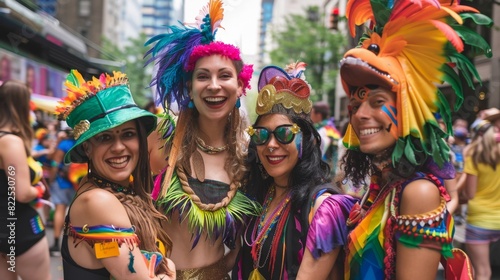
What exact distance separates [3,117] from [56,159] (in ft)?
13.3

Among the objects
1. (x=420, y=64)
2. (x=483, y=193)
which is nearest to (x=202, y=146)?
(x=420, y=64)

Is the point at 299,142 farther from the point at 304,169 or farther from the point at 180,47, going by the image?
the point at 180,47

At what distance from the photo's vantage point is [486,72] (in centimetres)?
1622

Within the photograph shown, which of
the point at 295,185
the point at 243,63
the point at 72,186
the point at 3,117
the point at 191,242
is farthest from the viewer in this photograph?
the point at 72,186

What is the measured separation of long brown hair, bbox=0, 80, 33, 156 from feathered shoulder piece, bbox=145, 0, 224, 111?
138 centimetres

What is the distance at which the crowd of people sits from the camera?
2.09 m

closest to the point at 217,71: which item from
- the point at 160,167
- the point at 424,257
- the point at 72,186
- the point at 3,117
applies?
the point at 160,167

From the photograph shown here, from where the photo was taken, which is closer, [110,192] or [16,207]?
[110,192]

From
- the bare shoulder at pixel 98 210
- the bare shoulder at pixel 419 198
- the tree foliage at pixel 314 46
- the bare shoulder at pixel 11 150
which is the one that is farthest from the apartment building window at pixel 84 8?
the bare shoulder at pixel 419 198

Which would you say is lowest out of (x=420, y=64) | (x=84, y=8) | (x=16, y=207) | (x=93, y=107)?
(x=16, y=207)

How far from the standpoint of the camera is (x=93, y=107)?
2.38 m

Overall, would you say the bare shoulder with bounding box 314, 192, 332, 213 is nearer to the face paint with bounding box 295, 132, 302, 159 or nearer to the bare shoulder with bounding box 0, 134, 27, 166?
the face paint with bounding box 295, 132, 302, 159

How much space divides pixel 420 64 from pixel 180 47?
157 cm

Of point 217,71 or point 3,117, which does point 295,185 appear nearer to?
point 217,71
